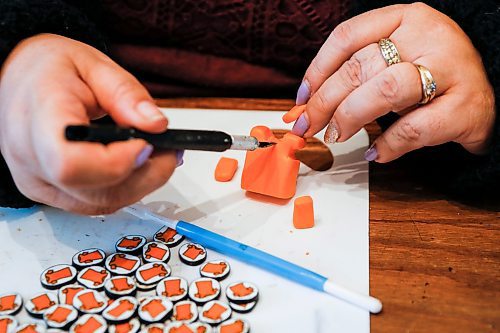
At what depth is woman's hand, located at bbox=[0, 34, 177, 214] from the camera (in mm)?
545

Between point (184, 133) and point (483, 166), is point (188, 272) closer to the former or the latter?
point (184, 133)

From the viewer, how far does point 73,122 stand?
0.56 m

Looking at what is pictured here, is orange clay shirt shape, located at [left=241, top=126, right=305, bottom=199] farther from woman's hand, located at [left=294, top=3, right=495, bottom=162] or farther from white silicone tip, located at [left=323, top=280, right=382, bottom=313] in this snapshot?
white silicone tip, located at [left=323, top=280, right=382, bottom=313]

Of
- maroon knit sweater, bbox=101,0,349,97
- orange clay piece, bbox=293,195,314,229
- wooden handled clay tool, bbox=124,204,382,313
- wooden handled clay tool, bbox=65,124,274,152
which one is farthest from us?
maroon knit sweater, bbox=101,0,349,97

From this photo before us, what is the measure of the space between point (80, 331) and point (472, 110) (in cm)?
51

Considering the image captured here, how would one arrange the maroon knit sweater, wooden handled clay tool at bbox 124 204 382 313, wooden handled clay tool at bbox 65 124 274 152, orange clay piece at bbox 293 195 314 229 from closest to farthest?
wooden handled clay tool at bbox 65 124 274 152 → wooden handled clay tool at bbox 124 204 382 313 → orange clay piece at bbox 293 195 314 229 → the maroon knit sweater

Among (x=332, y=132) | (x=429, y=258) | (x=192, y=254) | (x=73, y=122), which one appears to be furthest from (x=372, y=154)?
(x=73, y=122)

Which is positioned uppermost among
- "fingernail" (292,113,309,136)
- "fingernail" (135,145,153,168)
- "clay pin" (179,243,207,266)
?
"fingernail" (135,145,153,168)

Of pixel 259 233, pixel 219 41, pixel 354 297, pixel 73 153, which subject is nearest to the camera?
pixel 73 153

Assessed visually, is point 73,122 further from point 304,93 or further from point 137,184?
point 304,93

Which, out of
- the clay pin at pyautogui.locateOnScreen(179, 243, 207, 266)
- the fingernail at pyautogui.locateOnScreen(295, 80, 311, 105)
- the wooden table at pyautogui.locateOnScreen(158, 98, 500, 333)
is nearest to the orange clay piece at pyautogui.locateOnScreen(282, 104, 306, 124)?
the fingernail at pyautogui.locateOnScreen(295, 80, 311, 105)

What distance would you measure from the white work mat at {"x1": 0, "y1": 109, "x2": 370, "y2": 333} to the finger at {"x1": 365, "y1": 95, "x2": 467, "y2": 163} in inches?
3.8

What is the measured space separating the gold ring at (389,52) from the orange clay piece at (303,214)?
0.66ft

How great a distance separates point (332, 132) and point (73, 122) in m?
0.36
